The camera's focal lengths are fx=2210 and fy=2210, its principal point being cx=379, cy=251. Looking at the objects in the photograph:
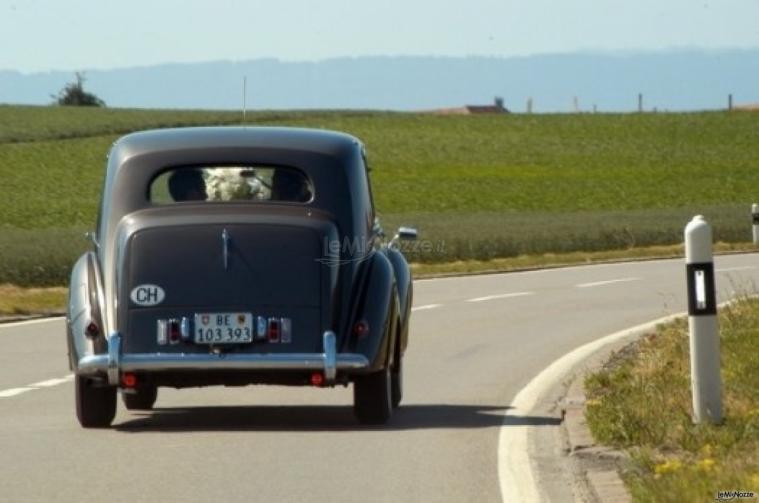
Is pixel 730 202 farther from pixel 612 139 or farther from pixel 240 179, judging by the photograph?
pixel 240 179

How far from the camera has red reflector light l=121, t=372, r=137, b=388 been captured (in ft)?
42.9

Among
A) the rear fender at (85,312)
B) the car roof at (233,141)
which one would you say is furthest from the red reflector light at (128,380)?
the car roof at (233,141)

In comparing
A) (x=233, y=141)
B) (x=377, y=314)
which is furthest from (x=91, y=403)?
(x=233, y=141)

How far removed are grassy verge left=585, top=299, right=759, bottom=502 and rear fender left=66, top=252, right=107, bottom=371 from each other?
9.83 ft

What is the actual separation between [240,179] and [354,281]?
1127 millimetres

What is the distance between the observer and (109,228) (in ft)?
45.5

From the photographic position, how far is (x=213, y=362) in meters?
13.0

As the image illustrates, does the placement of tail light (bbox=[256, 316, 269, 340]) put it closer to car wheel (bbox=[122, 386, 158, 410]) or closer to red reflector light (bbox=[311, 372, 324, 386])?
red reflector light (bbox=[311, 372, 324, 386])

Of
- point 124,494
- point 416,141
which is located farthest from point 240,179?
point 416,141

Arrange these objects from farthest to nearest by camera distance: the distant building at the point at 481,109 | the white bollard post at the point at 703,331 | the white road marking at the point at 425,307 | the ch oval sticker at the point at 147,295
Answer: the distant building at the point at 481,109
the white road marking at the point at 425,307
the ch oval sticker at the point at 147,295
the white bollard post at the point at 703,331

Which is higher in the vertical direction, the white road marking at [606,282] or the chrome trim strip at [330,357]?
the chrome trim strip at [330,357]

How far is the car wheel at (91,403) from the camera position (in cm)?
1350

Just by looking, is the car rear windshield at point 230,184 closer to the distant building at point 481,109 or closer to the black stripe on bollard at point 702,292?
the black stripe on bollard at point 702,292

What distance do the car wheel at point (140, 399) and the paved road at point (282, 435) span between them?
0.09 meters
